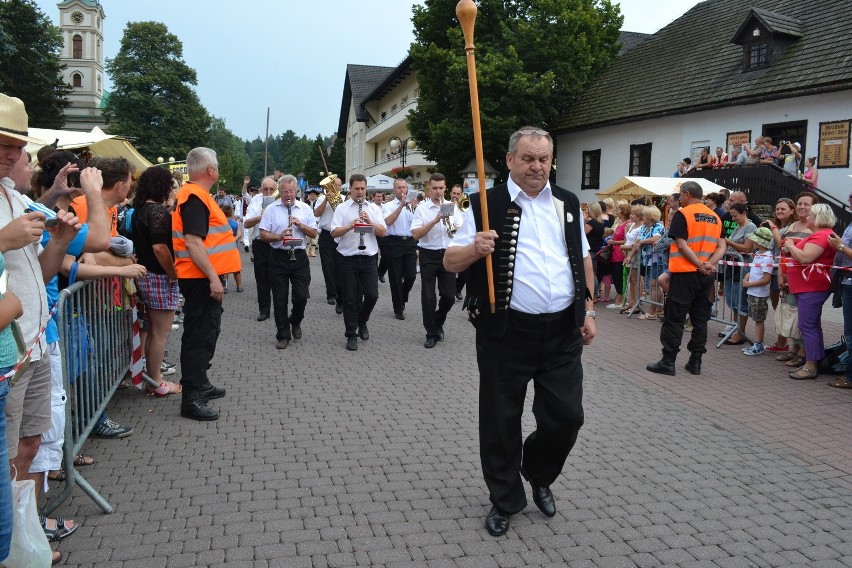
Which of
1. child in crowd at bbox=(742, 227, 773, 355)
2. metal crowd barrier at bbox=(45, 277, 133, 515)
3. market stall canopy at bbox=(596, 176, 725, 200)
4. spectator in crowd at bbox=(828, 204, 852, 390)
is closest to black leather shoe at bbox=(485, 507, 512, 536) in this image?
metal crowd barrier at bbox=(45, 277, 133, 515)

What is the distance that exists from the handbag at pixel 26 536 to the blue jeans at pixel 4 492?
20cm

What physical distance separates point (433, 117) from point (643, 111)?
9530 millimetres

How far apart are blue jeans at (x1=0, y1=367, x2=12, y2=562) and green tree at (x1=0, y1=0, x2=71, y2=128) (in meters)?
45.2

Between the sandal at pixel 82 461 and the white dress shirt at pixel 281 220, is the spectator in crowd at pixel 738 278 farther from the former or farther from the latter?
the sandal at pixel 82 461

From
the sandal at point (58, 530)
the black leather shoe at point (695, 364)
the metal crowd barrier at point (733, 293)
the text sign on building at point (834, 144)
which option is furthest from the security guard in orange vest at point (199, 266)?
the text sign on building at point (834, 144)

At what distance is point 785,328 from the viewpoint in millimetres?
8578

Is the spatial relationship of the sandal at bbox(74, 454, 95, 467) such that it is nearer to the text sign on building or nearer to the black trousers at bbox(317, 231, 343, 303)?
the black trousers at bbox(317, 231, 343, 303)

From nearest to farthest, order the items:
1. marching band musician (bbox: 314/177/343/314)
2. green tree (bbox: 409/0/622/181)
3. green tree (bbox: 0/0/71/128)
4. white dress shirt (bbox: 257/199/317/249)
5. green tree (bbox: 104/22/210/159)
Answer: white dress shirt (bbox: 257/199/317/249), marching band musician (bbox: 314/177/343/314), green tree (bbox: 409/0/622/181), green tree (bbox: 0/0/71/128), green tree (bbox: 104/22/210/159)

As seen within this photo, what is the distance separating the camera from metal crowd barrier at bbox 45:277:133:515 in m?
4.21

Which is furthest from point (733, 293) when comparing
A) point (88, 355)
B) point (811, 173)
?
point (811, 173)

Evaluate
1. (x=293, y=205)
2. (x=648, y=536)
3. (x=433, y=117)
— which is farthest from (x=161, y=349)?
(x=433, y=117)

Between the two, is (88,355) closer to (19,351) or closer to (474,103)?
(19,351)

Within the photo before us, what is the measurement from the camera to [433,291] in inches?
379

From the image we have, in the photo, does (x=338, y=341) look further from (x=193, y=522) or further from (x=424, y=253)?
(x=193, y=522)
